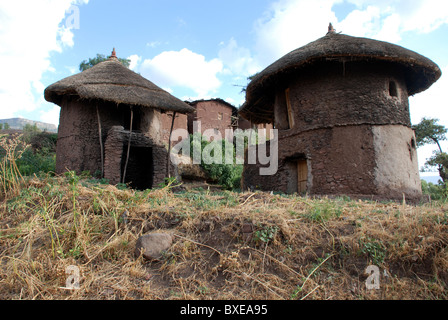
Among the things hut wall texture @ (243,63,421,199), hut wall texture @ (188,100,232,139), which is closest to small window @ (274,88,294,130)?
hut wall texture @ (243,63,421,199)

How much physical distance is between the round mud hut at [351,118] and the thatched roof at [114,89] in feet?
12.3

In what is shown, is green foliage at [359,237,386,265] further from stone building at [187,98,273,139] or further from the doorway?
stone building at [187,98,273,139]

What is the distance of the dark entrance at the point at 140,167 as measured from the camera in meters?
10.9

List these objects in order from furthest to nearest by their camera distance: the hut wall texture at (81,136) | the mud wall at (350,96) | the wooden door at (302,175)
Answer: the hut wall texture at (81,136) → the wooden door at (302,175) → the mud wall at (350,96)

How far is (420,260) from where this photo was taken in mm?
2908

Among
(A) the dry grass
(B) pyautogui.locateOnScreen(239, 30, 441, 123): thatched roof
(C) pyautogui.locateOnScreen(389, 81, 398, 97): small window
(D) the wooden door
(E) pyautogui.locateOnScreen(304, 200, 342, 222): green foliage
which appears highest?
(B) pyautogui.locateOnScreen(239, 30, 441, 123): thatched roof

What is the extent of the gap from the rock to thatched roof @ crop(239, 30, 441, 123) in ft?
20.0

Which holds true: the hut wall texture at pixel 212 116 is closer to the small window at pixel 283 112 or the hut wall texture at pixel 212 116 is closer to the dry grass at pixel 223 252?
the small window at pixel 283 112

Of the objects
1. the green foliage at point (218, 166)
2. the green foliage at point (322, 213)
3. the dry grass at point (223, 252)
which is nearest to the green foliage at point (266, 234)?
the dry grass at point (223, 252)

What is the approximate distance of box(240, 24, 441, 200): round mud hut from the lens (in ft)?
24.1

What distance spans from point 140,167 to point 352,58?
25.4 ft
